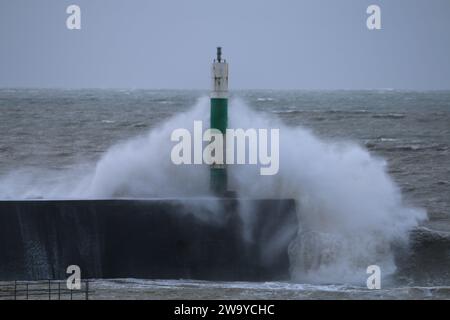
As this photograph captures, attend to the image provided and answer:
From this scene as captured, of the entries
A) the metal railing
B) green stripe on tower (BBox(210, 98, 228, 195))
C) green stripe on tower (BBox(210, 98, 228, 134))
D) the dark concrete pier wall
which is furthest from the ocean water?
green stripe on tower (BBox(210, 98, 228, 134))

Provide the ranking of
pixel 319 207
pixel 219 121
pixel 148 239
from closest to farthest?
pixel 148 239
pixel 219 121
pixel 319 207

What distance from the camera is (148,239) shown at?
1563cm

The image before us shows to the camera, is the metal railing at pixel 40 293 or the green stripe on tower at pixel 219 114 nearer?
the metal railing at pixel 40 293

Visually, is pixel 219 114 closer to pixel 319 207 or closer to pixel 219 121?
pixel 219 121

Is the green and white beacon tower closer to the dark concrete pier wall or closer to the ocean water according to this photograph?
the dark concrete pier wall

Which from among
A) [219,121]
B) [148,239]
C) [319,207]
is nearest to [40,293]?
[148,239]

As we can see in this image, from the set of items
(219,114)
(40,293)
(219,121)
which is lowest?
(40,293)

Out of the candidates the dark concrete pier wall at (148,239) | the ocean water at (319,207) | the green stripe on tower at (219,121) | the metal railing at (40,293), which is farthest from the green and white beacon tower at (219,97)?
the metal railing at (40,293)

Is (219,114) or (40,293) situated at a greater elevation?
(219,114)

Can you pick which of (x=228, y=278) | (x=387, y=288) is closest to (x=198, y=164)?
(x=228, y=278)

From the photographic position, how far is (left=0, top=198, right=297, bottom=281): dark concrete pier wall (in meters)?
15.3

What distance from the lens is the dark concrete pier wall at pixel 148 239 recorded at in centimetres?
1527

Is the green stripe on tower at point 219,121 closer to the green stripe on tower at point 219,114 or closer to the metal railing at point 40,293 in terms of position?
the green stripe on tower at point 219,114
